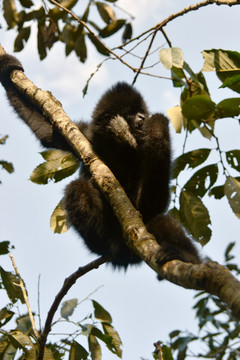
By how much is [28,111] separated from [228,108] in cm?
258

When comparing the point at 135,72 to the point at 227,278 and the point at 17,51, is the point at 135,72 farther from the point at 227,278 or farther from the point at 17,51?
the point at 17,51

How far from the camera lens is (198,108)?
204 cm

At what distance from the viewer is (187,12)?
249cm

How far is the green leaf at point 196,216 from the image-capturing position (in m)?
2.58

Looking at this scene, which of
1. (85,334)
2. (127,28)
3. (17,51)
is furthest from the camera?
(17,51)

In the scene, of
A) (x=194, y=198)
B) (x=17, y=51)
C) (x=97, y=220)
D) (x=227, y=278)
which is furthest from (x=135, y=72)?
(x=17, y=51)

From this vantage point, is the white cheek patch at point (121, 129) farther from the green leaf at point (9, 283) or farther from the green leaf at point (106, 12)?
the green leaf at point (9, 283)

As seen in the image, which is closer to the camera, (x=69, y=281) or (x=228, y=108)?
(x=228, y=108)

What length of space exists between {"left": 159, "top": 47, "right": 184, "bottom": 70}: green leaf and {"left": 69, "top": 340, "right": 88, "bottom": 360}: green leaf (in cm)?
208

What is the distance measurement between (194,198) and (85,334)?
125cm

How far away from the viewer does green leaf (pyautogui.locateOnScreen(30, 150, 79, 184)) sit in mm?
3244

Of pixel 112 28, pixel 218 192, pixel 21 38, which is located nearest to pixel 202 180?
pixel 218 192

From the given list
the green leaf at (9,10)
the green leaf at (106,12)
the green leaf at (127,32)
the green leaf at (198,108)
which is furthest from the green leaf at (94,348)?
the green leaf at (9,10)

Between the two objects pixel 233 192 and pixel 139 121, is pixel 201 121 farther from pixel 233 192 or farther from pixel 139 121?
pixel 139 121
